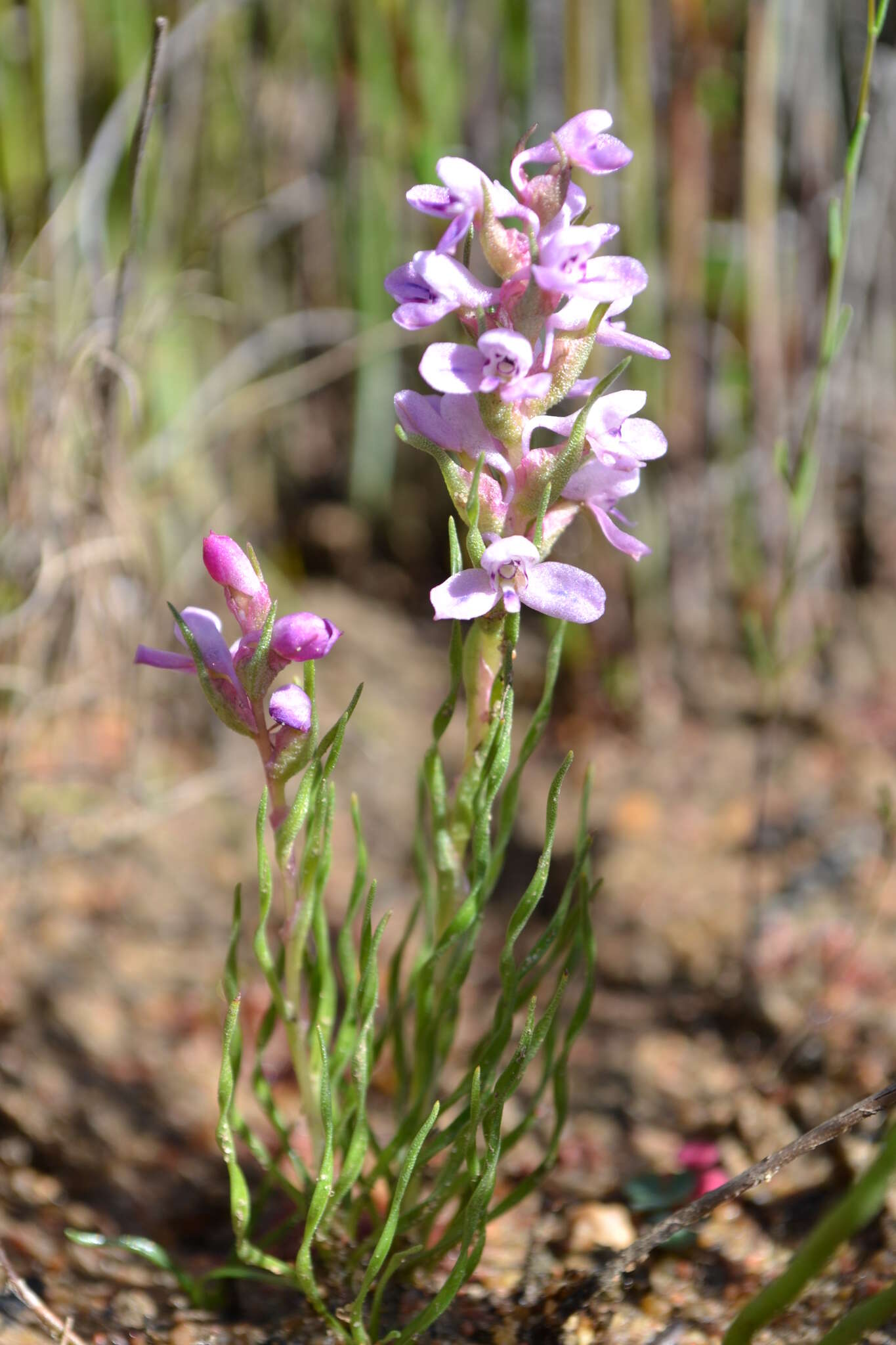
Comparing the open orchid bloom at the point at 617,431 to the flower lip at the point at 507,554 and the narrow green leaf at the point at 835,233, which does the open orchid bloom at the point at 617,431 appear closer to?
the flower lip at the point at 507,554

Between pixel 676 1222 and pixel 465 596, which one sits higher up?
pixel 465 596

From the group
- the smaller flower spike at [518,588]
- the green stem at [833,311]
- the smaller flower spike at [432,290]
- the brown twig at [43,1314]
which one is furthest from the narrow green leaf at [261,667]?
the green stem at [833,311]

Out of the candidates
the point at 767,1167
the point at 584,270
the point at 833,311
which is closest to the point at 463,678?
the point at 584,270

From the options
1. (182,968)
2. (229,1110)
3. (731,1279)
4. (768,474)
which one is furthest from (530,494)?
(768,474)

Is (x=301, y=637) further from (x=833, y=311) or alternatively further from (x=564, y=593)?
(x=833, y=311)

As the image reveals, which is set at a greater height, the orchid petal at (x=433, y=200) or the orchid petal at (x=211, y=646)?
the orchid petal at (x=433, y=200)

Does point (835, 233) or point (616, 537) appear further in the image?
point (835, 233)

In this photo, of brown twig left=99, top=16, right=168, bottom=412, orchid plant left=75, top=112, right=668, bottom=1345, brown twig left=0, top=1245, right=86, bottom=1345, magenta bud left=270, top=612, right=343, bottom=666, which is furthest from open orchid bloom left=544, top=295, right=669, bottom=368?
brown twig left=0, top=1245, right=86, bottom=1345
